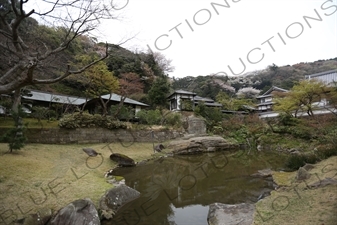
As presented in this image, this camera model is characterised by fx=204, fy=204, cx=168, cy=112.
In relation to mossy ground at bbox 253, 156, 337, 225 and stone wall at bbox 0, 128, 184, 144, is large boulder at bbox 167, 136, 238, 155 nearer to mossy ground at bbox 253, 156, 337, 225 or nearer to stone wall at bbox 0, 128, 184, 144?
stone wall at bbox 0, 128, 184, 144

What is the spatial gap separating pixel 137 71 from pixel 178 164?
617 inches

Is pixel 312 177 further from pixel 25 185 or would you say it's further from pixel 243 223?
pixel 25 185

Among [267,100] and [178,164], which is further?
[267,100]

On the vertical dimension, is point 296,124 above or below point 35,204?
below

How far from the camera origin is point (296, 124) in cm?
1620

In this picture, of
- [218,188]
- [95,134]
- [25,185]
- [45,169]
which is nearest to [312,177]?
[218,188]

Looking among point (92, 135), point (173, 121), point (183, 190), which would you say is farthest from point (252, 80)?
point (183, 190)

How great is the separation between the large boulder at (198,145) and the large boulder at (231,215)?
8.41 m

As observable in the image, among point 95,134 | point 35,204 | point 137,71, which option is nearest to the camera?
point 35,204

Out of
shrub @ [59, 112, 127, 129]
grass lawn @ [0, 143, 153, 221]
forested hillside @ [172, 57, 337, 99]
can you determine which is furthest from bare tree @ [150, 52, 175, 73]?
grass lawn @ [0, 143, 153, 221]

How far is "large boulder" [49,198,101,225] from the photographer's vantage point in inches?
141

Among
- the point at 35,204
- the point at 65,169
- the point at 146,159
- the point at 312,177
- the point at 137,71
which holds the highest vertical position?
the point at 137,71

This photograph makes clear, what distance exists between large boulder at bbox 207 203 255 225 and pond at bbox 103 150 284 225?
0.96ft

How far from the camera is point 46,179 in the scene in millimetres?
5402
